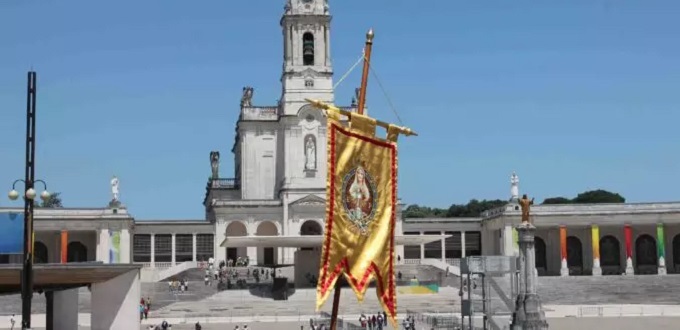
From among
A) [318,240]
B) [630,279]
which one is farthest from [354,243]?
[630,279]

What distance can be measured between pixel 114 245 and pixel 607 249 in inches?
1570

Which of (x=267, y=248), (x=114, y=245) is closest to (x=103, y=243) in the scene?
(x=114, y=245)

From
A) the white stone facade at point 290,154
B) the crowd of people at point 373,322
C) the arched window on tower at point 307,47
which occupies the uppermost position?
the arched window on tower at point 307,47

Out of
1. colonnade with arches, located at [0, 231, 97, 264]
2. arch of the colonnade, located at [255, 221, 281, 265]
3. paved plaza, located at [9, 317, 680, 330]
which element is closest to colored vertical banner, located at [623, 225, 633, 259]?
Result: paved plaza, located at [9, 317, 680, 330]

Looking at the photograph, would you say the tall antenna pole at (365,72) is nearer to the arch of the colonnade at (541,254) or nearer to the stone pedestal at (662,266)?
the stone pedestal at (662,266)

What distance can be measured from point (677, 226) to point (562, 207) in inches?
382

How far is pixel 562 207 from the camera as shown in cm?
7844

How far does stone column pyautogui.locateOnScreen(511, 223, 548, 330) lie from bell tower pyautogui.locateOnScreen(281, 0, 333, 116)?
38288mm

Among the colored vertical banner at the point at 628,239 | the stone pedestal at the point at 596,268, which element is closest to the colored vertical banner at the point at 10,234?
the stone pedestal at the point at 596,268

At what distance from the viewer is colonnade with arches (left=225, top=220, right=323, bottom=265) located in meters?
75.8

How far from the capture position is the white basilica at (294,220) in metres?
76.1

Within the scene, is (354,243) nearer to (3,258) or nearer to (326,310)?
(326,310)

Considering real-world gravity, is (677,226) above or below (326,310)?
above

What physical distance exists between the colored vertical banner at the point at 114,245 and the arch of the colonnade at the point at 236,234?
8.34m
